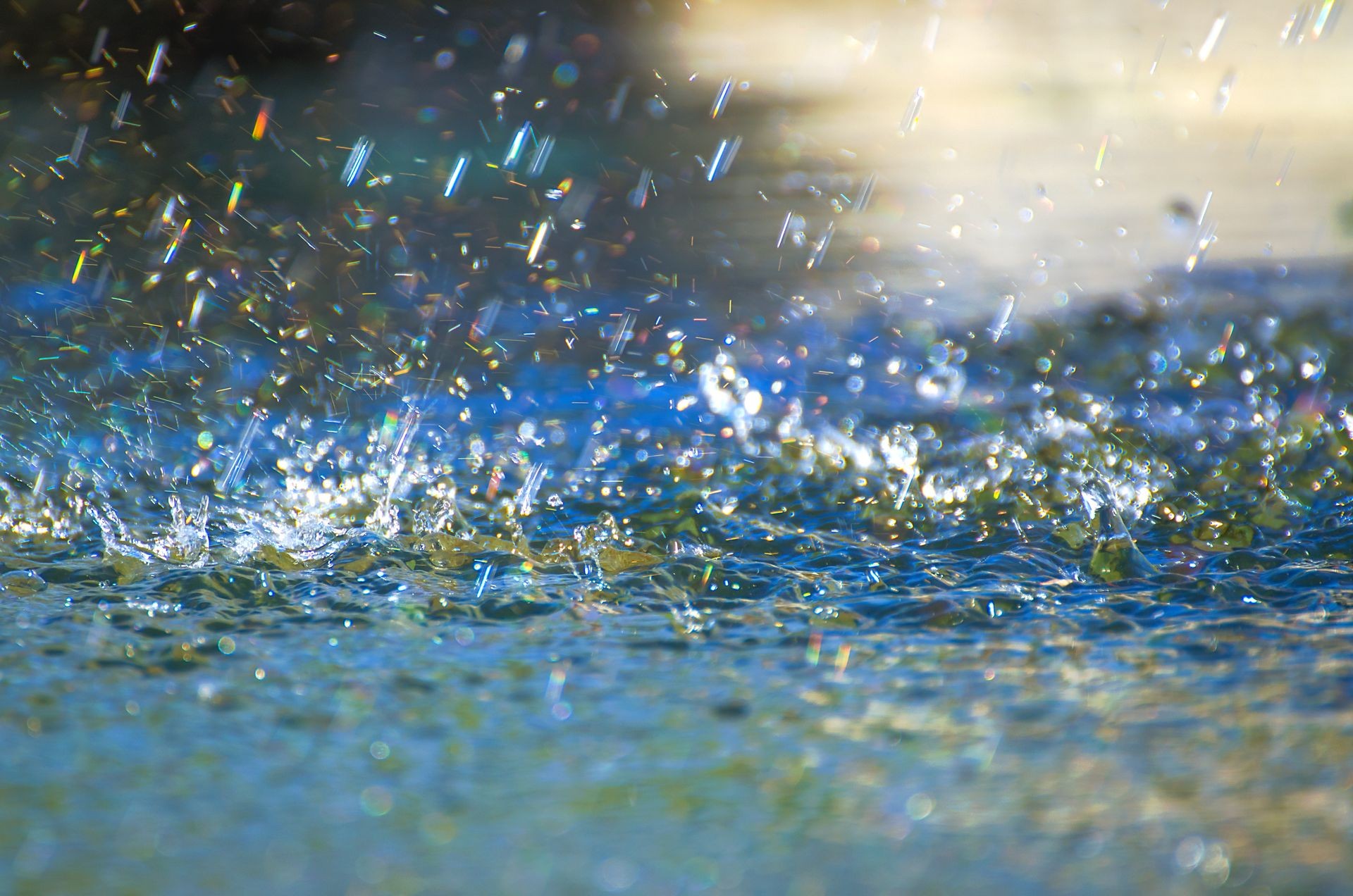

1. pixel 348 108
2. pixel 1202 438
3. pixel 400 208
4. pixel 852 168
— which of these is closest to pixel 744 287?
pixel 852 168

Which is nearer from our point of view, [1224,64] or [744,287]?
[744,287]

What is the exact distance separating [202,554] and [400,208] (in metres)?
3.17

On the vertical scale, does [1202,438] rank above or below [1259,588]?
above

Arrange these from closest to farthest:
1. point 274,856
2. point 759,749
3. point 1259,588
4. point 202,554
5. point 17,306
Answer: point 274,856, point 759,749, point 1259,588, point 202,554, point 17,306

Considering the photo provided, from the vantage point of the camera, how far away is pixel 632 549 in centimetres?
192

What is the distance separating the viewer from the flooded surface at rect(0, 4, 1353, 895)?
1.01 m

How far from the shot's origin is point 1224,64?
199 inches

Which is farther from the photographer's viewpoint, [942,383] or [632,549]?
[942,383]

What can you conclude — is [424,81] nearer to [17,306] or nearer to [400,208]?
[400,208]

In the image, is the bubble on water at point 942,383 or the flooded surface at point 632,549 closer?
the flooded surface at point 632,549

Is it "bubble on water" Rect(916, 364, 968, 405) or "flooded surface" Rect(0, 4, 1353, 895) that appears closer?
"flooded surface" Rect(0, 4, 1353, 895)

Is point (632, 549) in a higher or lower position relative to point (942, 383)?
lower

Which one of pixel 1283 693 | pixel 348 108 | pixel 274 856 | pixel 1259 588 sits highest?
pixel 348 108

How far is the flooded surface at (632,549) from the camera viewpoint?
1.01 meters
